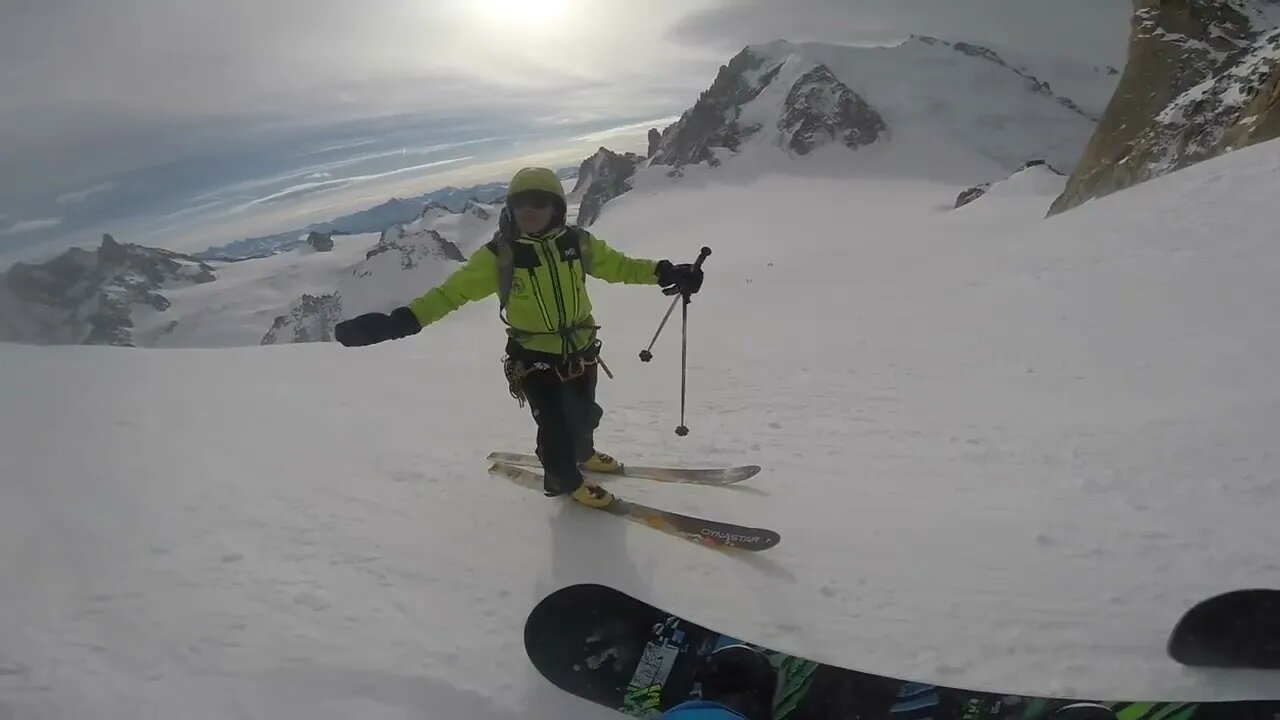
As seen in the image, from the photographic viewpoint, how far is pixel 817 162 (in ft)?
267

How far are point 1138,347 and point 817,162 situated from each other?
79392 millimetres

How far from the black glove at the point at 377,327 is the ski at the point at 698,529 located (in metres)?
1.62

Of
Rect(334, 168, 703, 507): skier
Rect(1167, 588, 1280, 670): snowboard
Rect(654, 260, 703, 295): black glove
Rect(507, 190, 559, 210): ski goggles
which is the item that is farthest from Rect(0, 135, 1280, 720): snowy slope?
Rect(507, 190, 559, 210): ski goggles

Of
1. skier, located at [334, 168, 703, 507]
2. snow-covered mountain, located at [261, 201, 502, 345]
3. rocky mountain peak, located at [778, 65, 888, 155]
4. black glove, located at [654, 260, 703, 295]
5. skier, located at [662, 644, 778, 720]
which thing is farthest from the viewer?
snow-covered mountain, located at [261, 201, 502, 345]

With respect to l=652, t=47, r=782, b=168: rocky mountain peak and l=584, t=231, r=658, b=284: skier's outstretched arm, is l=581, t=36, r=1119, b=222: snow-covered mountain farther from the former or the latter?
l=584, t=231, r=658, b=284: skier's outstretched arm

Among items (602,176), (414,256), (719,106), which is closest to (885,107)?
(719,106)

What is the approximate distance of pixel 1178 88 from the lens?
22453mm

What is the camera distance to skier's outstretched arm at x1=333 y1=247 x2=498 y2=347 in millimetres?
3875

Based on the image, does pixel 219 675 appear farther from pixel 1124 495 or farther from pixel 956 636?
pixel 1124 495

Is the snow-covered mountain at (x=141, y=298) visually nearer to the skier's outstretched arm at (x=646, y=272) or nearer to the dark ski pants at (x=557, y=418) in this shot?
the dark ski pants at (x=557, y=418)

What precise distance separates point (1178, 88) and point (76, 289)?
28457 mm

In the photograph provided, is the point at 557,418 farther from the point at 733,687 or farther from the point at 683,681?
the point at 733,687

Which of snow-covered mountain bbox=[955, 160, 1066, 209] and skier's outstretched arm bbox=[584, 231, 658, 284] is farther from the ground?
snow-covered mountain bbox=[955, 160, 1066, 209]

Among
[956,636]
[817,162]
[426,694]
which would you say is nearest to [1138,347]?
[956,636]
